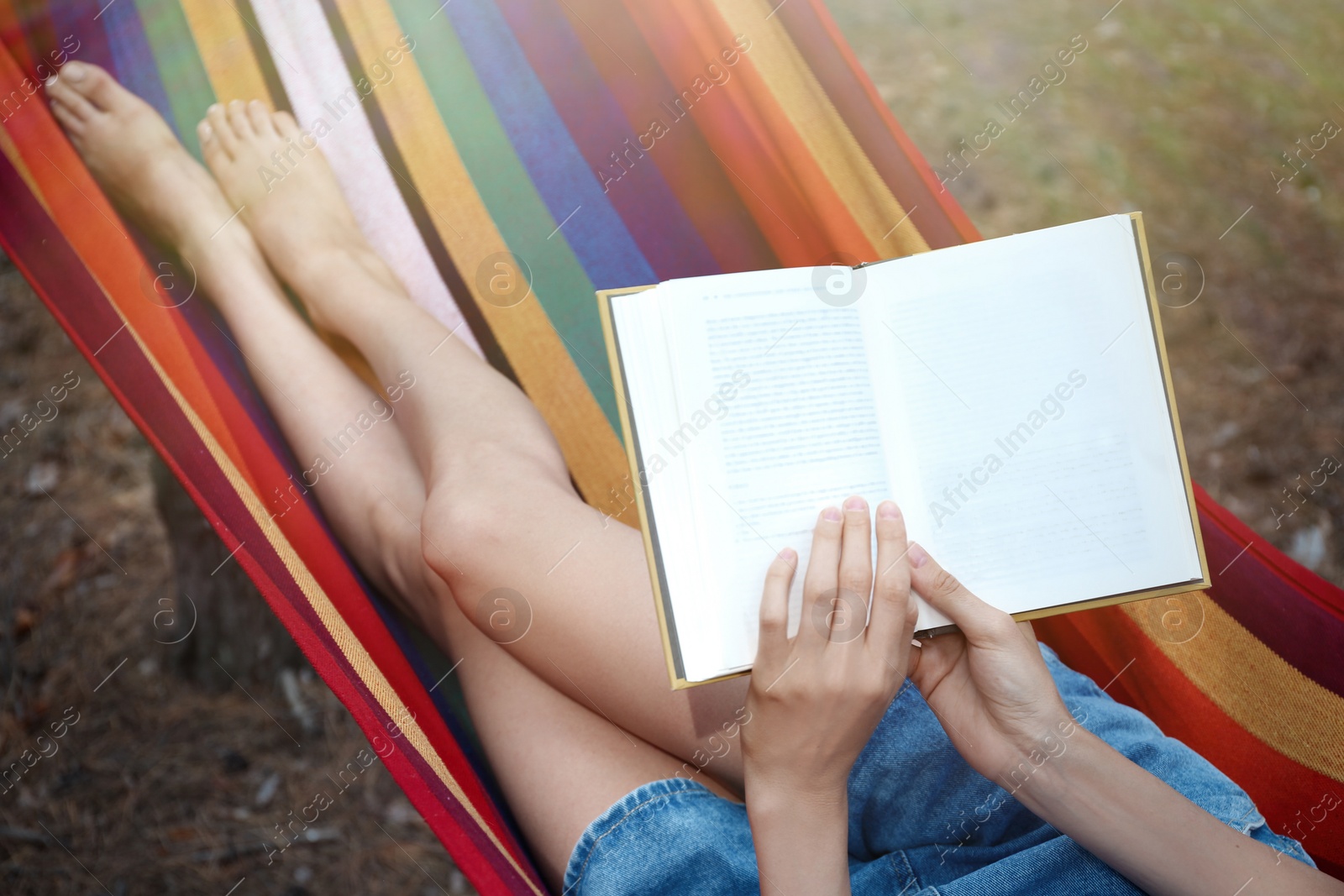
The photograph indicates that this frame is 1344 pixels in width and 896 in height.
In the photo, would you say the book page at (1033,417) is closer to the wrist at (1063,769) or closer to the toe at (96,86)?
the wrist at (1063,769)

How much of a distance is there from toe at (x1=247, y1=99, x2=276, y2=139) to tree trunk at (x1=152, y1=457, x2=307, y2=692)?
21.7 inches

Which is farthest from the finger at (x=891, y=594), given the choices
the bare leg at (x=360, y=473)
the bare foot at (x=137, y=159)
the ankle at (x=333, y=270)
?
the bare foot at (x=137, y=159)

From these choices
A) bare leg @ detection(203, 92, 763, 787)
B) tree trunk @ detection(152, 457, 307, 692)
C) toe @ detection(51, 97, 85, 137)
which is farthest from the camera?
tree trunk @ detection(152, 457, 307, 692)

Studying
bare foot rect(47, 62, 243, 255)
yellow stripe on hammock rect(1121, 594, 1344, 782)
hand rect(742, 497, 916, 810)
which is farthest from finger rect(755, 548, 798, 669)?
bare foot rect(47, 62, 243, 255)

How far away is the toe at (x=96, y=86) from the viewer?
3.72 feet

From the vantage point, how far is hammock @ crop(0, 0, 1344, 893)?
0.95m

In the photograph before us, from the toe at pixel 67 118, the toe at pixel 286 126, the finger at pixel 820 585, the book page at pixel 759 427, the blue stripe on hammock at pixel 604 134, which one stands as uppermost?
the toe at pixel 67 118

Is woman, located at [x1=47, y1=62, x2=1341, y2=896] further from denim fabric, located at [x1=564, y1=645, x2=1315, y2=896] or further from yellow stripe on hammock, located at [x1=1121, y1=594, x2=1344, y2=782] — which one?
yellow stripe on hammock, located at [x1=1121, y1=594, x2=1344, y2=782]

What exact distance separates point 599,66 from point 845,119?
0.37 m

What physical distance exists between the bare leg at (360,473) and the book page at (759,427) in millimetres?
230

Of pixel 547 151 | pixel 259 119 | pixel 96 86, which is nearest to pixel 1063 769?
pixel 547 151

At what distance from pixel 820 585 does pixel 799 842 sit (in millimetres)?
192

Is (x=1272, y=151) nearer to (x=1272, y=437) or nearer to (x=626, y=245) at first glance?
(x=1272, y=437)

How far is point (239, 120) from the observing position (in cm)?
122
